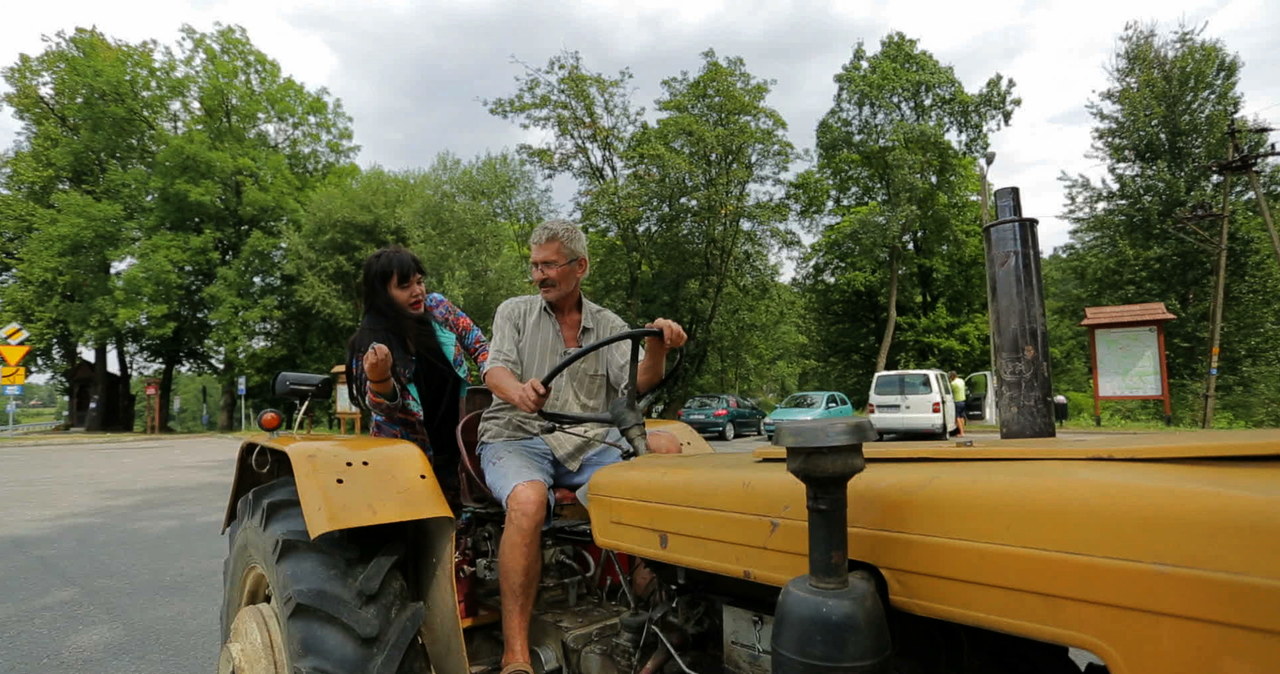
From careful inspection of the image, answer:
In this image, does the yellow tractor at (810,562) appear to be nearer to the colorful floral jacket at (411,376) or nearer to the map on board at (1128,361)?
the colorful floral jacket at (411,376)

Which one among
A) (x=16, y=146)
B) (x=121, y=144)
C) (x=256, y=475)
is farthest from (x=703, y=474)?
(x=16, y=146)

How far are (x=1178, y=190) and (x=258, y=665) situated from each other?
26.8m

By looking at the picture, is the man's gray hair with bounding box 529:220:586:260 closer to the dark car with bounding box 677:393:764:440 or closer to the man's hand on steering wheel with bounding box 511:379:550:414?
the man's hand on steering wheel with bounding box 511:379:550:414

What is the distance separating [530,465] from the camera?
2.22 metres

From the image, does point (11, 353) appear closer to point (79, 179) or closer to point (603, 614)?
point (79, 179)

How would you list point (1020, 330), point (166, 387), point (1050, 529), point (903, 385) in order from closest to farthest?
point (1050, 529)
point (1020, 330)
point (903, 385)
point (166, 387)

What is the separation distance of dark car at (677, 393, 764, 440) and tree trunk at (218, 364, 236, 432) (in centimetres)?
1866

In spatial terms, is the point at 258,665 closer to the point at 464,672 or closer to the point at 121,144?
the point at 464,672

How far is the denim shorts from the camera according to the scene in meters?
2.13

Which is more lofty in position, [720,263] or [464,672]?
[720,263]

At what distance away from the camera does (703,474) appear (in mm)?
1530

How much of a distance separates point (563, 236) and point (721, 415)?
18.5 m

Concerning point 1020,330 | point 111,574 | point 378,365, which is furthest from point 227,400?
point 1020,330

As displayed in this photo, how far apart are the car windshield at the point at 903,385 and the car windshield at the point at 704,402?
5.63 m
